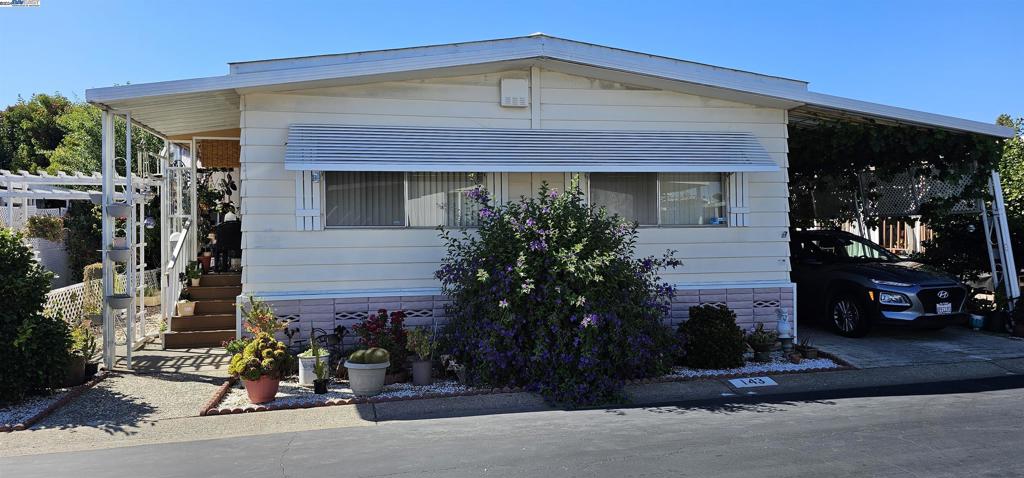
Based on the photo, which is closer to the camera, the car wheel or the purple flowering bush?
the purple flowering bush

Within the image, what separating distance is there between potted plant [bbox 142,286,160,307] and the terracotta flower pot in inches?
308

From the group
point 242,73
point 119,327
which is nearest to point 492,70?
point 242,73

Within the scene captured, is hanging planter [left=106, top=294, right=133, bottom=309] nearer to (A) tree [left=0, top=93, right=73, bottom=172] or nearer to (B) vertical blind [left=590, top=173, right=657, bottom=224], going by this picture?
(B) vertical blind [left=590, top=173, right=657, bottom=224]

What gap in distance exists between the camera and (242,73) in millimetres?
7406

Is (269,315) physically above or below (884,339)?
above

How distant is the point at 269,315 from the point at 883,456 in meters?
5.72

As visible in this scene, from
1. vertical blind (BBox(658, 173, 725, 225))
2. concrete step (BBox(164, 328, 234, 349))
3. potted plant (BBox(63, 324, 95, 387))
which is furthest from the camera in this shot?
concrete step (BBox(164, 328, 234, 349))

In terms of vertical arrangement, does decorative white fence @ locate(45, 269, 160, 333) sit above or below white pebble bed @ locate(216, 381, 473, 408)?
above

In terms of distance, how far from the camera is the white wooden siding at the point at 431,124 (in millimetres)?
7793

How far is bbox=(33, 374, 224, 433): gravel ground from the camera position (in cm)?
609

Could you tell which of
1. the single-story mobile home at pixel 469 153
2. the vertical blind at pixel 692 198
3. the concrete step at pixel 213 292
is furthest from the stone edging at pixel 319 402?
the vertical blind at pixel 692 198

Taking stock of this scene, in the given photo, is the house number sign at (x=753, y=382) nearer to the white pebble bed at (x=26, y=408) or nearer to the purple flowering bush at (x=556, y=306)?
the purple flowering bush at (x=556, y=306)

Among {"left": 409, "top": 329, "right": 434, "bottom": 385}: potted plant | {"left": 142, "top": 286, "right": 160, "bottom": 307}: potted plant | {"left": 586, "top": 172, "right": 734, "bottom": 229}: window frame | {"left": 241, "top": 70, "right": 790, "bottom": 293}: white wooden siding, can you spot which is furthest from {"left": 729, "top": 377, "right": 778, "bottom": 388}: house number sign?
{"left": 142, "top": 286, "right": 160, "bottom": 307}: potted plant

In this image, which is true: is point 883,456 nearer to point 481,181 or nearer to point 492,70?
point 481,181
